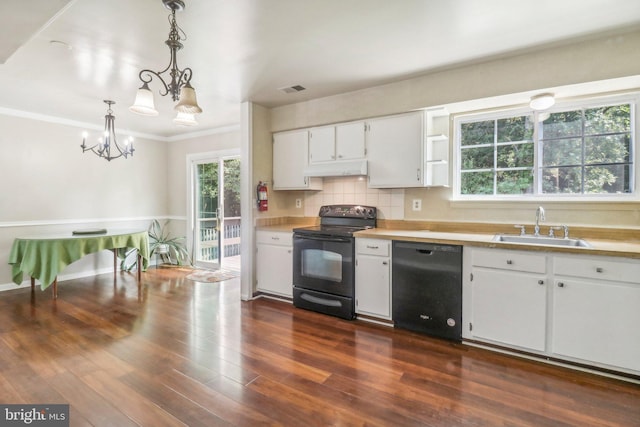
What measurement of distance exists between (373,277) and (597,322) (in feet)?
5.27

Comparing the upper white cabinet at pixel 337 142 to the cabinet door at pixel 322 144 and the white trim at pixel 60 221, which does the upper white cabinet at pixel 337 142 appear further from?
the white trim at pixel 60 221

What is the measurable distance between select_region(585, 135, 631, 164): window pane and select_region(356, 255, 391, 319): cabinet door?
6.41 feet

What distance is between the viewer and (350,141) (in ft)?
11.2

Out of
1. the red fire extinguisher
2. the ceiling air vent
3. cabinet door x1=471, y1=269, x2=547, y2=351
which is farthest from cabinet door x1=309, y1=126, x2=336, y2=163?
cabinet door x1=471, y1=269, x2=547, y2=351

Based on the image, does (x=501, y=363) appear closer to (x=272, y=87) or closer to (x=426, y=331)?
(x=426, y=331)

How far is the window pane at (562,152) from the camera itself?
276 cm

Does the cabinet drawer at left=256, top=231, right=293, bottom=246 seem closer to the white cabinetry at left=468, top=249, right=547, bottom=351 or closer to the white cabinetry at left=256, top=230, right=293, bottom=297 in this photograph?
the white cabinetry at left=256, top=230, right=293, bottom=297

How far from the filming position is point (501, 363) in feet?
7.55

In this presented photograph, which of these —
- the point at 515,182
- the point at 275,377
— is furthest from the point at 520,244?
the point at 275,377

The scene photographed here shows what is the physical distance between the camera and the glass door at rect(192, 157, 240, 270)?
5.37 m

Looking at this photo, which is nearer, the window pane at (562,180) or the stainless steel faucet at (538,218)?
the stainless steel faucet at (538,218)

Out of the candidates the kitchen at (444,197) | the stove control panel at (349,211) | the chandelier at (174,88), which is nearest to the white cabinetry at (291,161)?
the kitchen at (444,197)

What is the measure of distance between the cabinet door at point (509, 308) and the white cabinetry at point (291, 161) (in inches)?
82.4

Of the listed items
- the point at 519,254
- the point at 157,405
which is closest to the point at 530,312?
the point at 519,254
